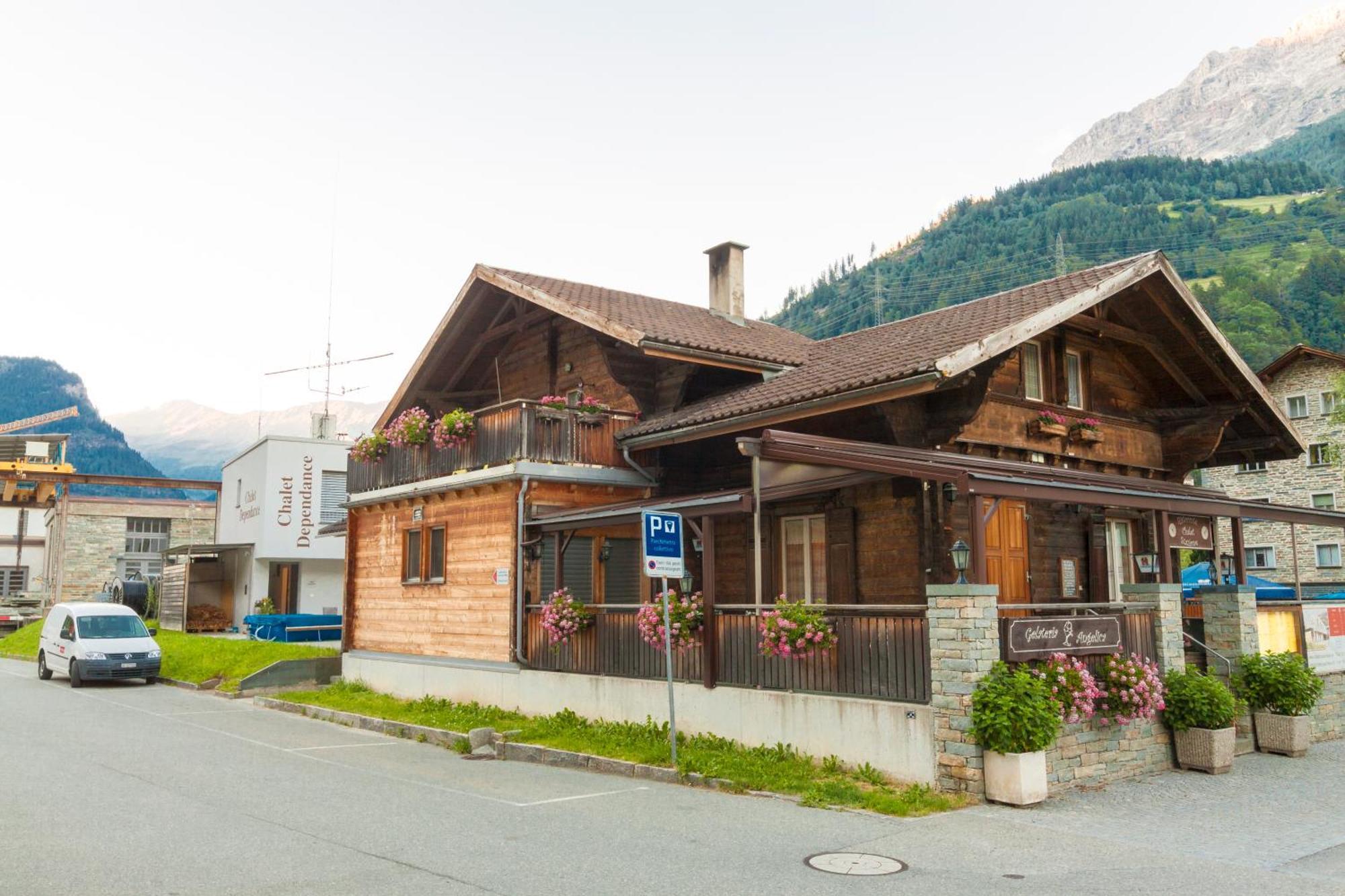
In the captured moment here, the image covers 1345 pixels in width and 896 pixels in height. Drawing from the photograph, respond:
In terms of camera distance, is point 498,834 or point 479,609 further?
point 479,609

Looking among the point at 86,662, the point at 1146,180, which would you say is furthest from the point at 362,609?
the point at 1146,180

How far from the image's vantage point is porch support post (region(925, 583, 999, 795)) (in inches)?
Result: 421

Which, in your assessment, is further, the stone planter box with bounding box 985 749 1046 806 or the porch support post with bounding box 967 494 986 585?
the porch support post with bounding box 967 494 986 585

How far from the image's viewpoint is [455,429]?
19250 mm

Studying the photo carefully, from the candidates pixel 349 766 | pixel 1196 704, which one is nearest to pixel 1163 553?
pixel 1196 704

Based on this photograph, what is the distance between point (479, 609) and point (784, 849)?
35.2 ft

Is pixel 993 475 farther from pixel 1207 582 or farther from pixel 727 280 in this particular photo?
pixel 1207 582

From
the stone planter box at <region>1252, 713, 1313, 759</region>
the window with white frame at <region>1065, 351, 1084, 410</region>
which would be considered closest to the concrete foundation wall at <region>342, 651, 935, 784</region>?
the stone planter box at <region>1252, 713, 1313, 759</region>

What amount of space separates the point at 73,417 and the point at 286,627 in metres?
134

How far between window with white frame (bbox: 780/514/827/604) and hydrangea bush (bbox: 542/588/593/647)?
321 centimetres

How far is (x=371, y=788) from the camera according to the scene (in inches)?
474

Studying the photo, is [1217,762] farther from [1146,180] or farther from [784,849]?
[1146,180]

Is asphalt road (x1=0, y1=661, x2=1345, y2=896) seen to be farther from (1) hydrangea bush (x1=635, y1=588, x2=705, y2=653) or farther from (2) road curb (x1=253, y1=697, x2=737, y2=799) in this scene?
(1) hydrangea bush (x1=635, y1=588, x2=705, y2=653)

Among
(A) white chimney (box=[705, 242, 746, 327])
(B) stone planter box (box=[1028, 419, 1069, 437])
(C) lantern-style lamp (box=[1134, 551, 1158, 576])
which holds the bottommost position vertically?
(C) lantern-style lamp (box=[1134, 551, 1158, 576])
